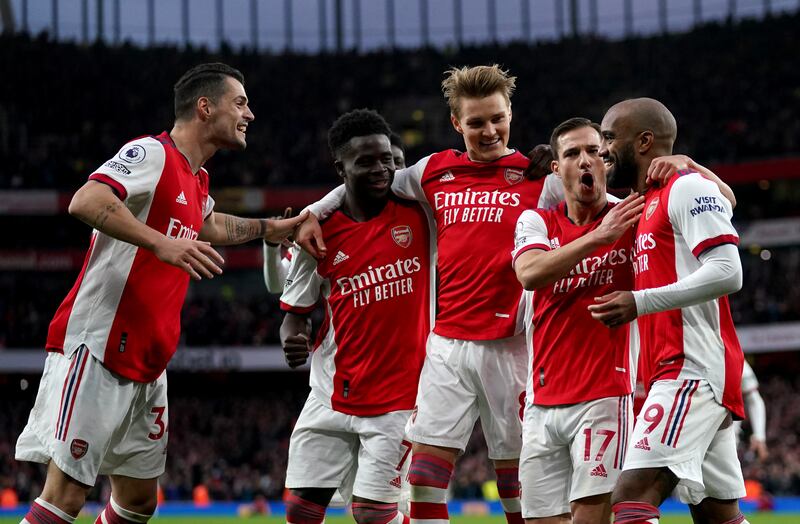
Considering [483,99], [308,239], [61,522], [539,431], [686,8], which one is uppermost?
[686,8]

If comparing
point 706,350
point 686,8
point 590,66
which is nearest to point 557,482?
point 706,350

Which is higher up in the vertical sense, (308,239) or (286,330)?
(308,239)

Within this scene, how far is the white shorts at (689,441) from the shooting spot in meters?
4.62

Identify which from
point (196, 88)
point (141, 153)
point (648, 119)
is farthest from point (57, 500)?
point (648, 119)

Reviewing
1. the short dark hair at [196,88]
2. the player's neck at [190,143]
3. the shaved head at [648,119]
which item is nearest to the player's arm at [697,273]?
the shaved head at [648,119]

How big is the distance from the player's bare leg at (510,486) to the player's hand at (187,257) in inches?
93.5

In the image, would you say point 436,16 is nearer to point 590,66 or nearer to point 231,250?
point 590,66

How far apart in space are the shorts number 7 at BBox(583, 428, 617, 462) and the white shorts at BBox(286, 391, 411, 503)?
136 cm

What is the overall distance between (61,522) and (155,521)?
48.2 feet

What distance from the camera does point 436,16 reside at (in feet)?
161

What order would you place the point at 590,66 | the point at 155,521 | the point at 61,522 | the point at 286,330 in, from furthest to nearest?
the point at 590,66 < the point at 155,521 < the point at 286,330 < the point at 61,522

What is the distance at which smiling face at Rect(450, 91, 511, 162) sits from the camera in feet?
20.1

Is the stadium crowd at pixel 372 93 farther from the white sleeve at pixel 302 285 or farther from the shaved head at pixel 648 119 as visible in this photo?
the shaved head at pixel 648 119

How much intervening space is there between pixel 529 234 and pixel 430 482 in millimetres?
1629
